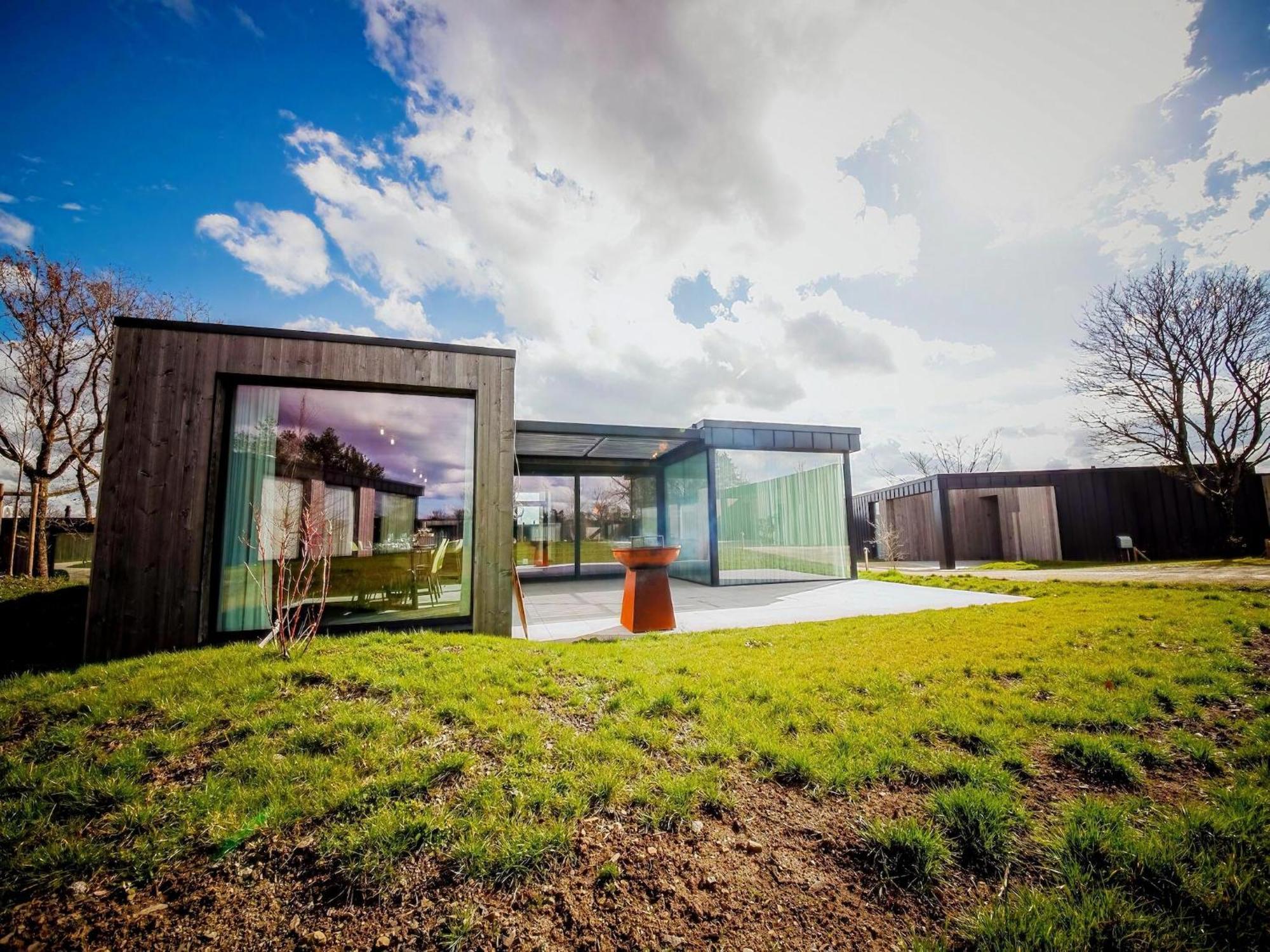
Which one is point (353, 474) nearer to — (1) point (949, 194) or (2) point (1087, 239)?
(1) point (949, 194)

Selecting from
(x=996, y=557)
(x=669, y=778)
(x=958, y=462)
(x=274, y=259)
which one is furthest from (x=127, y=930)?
(x=958, y=462)

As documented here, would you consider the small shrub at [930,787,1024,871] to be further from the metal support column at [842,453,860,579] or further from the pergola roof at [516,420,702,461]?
the metal support column at [842,453,860,579]

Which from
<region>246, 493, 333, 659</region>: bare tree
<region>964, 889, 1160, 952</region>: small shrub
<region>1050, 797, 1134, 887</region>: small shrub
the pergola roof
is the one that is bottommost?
<region>964, 889, 1160, 952</region>: small shrub

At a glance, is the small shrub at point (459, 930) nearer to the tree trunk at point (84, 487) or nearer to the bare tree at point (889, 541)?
the bare tree at point (889, 541)

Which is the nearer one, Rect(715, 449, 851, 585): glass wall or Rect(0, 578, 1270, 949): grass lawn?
Rect(0, 578, 1270, 949): grass lawn

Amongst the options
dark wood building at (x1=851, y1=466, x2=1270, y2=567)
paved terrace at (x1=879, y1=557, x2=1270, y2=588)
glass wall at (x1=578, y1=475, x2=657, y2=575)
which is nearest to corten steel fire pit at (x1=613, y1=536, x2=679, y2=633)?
glass wall at (x1=578, y1=475, x2=657, y2=575)

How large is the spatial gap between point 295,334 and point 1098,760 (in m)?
7.56

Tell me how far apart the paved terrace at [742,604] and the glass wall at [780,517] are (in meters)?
0.42

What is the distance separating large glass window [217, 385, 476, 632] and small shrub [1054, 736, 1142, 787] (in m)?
5.27

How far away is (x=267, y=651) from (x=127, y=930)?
272 cm

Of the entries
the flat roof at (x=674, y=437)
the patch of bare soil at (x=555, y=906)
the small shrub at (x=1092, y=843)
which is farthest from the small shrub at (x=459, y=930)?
the flat roof at (x=674, y=437)

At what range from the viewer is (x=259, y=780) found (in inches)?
90.0

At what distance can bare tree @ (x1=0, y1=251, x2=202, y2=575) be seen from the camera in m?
10.7

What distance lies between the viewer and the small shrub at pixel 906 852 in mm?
1799
